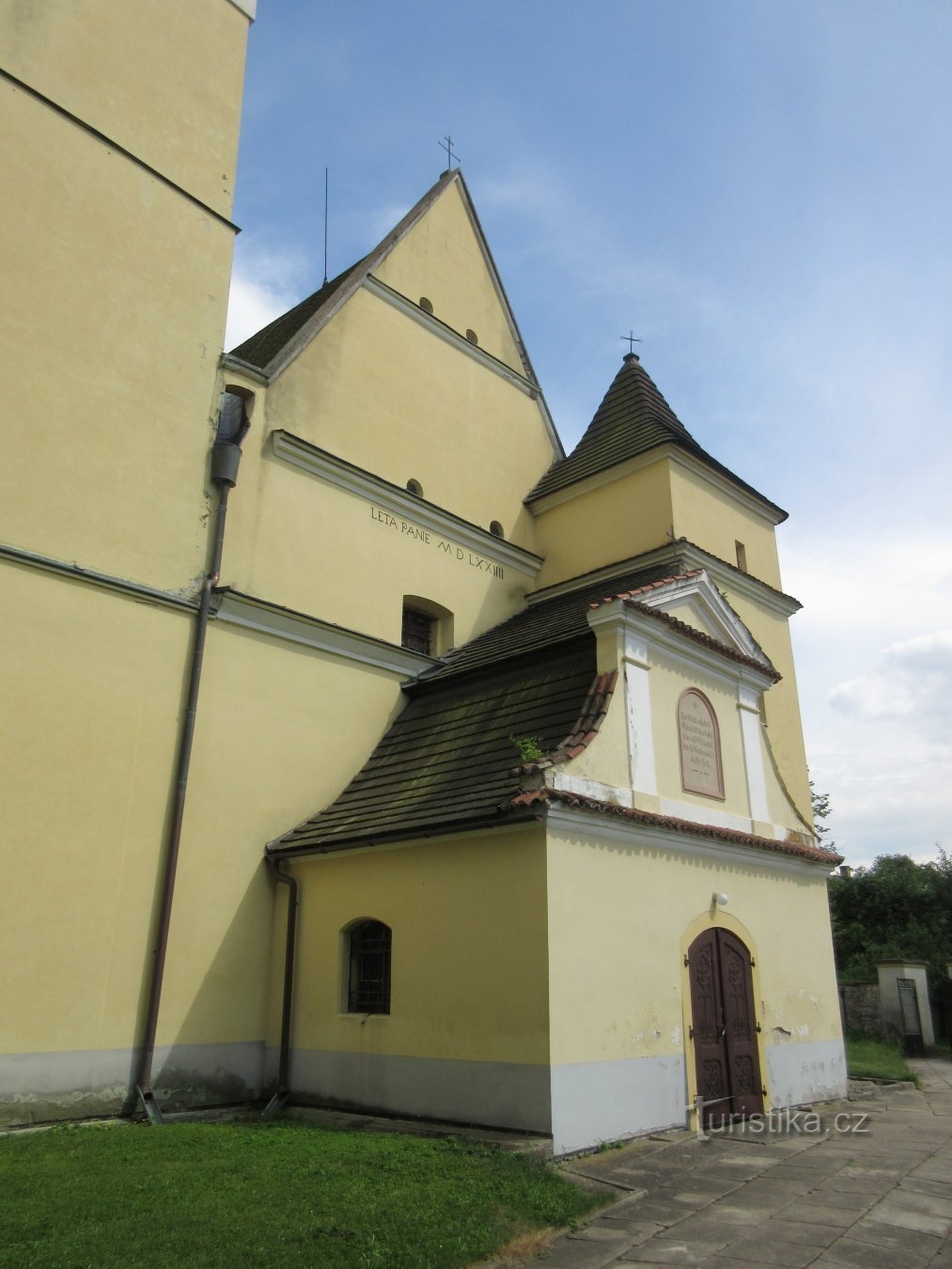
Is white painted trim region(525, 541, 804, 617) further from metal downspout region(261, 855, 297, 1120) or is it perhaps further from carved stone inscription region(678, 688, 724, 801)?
metal downspout region(261, 855, 297, 1120)

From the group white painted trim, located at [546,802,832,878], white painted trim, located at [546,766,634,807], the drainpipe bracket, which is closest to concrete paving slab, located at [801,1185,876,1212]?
white painted trim, located at [546,802,832,878]

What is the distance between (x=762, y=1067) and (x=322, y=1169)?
6535 mm

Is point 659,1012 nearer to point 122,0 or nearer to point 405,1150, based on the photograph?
point 405,1150

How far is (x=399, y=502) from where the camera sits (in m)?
15.2

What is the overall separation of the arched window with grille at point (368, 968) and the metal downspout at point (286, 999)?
82cm

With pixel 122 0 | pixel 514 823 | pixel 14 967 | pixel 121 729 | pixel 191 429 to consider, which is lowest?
pixel 14 967

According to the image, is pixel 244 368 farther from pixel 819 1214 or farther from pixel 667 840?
pixel 819 1214

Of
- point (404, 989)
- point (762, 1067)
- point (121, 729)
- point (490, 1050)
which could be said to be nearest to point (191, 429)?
point (121, 729)

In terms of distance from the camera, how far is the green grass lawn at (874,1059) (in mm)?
15852

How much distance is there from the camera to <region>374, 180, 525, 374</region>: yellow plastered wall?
16859mm

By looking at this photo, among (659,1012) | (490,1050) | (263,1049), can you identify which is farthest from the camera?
(263,1049)

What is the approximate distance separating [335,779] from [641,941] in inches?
190

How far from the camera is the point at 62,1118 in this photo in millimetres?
9445

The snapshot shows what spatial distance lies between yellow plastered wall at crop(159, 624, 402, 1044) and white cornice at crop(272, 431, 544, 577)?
9.22ft
